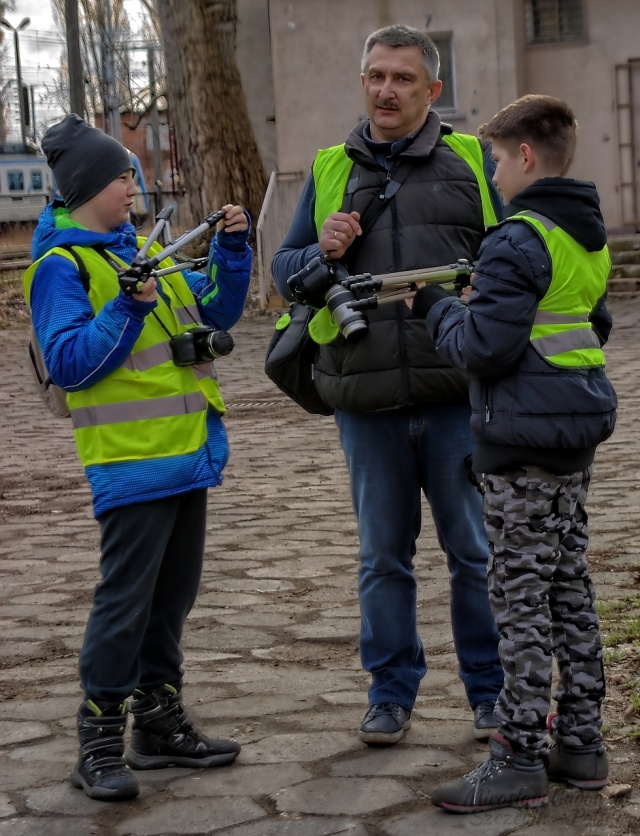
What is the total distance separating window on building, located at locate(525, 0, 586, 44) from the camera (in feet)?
81.3

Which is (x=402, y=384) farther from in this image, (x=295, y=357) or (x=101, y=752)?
(x=101, y=752)

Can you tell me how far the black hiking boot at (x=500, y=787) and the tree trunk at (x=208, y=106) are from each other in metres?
Result: 20.4

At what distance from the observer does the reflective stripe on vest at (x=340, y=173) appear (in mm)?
4320

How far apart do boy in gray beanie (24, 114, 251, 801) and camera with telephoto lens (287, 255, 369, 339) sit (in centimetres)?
27

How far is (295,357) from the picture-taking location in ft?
14.7

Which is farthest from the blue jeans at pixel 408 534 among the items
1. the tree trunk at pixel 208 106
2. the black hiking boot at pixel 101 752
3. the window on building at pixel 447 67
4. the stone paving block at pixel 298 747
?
the window on building at pixel 447 67

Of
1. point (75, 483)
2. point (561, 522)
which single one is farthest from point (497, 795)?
point (75, 483)

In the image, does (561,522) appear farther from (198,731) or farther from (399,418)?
(198,731)

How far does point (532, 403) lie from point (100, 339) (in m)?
1.18

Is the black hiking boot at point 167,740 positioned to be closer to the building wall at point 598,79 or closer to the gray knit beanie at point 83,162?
the gray knit beanie at point 83,162

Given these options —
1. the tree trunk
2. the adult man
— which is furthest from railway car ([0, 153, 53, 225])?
the adult man

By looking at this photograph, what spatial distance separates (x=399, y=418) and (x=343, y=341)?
29cm

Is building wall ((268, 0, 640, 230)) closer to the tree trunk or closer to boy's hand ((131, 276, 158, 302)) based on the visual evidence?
the tree trunk

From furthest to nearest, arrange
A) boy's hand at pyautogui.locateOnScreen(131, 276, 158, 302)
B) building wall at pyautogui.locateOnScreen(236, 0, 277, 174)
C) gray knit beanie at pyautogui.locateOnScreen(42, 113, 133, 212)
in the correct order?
building wall at pyautogui.locateOnScreen(236, 0, 277, 174) < gray knit beanie at pyautogui.locateOnScreen(42, 113, 133, 212) < boy's hand at pyautogui.locateOnScreen(131, 276, 158, 302)
